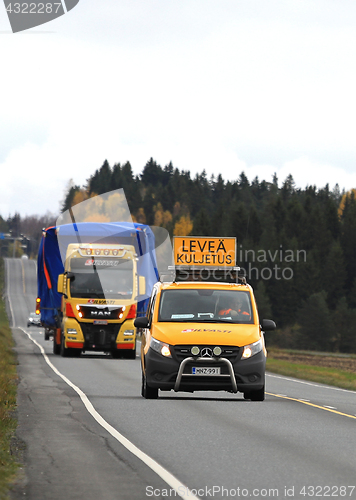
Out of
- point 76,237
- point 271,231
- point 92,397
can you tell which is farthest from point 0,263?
point 92,397

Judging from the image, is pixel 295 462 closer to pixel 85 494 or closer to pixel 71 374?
pixel 85 494

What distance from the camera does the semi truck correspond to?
29.3 meters

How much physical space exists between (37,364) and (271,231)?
107 metres

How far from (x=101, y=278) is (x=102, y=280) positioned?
0.08m

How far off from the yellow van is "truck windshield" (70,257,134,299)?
13.6 metres

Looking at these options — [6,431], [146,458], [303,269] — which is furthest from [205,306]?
[303,269]

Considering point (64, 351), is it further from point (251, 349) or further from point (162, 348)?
point (251, 349)

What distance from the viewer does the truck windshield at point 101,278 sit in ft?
95.9

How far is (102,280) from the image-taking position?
29422 millimetres

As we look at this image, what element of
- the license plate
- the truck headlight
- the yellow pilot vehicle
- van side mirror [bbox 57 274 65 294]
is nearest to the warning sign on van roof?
the yellow pilot vehicle

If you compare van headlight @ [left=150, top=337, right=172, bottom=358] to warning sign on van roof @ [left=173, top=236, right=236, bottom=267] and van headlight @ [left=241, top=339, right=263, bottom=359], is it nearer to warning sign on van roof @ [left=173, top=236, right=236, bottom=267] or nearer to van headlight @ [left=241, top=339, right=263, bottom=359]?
van headlight @ [left=241, top=339, right=263, bottom=359]

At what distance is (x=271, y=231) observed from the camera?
13288cm

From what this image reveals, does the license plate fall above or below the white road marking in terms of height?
above

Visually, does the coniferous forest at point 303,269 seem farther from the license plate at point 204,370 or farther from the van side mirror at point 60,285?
the license plate at point 204,370
